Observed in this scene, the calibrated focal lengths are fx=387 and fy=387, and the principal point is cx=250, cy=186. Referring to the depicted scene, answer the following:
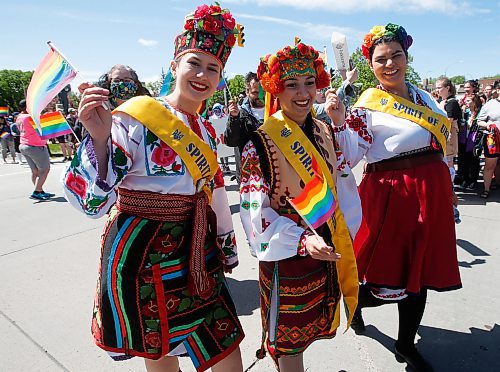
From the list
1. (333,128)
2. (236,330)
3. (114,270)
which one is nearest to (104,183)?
(114,270)

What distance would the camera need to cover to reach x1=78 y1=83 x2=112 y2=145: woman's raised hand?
1.27m

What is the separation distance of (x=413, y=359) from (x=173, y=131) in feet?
6.28

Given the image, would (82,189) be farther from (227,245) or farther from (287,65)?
(287,65)

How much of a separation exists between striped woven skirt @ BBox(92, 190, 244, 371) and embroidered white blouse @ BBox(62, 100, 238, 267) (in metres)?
0.07

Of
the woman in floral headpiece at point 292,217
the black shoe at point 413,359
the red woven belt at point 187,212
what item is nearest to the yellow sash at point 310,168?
the woman in floral headpiece at point 292,217

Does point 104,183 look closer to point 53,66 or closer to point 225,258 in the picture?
point 53,66

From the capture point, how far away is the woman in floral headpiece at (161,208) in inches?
56.7

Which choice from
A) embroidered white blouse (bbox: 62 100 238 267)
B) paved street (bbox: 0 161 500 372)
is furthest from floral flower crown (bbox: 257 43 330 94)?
paved street (bbox: 0 161 500 372)

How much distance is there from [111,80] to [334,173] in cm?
134

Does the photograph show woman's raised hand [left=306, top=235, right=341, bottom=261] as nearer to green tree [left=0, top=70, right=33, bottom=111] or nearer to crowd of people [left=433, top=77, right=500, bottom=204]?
crowd of people [left=433, top=77, right=500, bottom=204]

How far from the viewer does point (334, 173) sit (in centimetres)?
191

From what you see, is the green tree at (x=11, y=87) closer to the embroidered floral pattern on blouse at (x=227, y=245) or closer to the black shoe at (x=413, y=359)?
the embroidered floral pattern on blouse at (x=227, y=245)

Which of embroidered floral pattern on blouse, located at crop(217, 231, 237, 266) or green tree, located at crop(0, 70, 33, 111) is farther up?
green tree, located at crop(0, 70, 33, 111)

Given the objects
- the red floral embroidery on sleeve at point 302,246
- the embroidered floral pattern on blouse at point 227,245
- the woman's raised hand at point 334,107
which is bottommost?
the embroidered floral pattern on blouse at point 227,245
